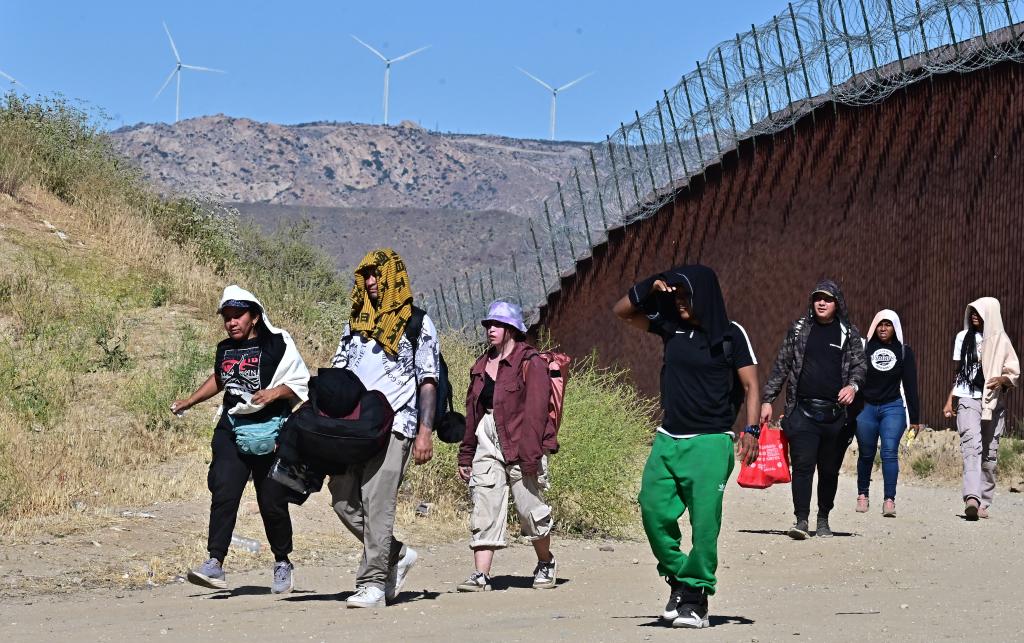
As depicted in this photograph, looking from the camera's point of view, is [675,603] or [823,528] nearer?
[675,603]

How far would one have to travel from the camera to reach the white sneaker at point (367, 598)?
802 centimetres

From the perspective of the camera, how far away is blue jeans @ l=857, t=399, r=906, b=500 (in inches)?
505

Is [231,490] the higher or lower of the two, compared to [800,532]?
higher

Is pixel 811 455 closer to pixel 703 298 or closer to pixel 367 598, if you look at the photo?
pixel 703 298

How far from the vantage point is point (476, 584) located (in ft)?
29.7

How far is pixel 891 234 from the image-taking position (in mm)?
20016

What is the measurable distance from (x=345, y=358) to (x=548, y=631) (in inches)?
78.9

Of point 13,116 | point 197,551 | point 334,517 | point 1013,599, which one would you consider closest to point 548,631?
point 1013,599

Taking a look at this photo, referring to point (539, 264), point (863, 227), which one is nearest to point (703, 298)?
point (863, 227)

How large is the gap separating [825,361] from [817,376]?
5.1 inches

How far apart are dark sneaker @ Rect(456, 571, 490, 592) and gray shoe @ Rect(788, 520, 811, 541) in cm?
346

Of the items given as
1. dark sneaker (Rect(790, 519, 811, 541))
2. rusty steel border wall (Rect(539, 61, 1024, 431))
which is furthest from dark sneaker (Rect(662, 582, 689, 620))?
rusty steel border wall (Rect(539, 61, 1024, 431))

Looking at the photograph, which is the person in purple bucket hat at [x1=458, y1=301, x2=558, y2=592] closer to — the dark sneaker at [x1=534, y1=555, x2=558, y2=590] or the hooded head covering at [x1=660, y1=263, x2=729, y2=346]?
the dark sneaker at [x1=534, y1=555, x2=558, y2=590]

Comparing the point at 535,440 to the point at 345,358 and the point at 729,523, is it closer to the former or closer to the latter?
the point at 345,358
